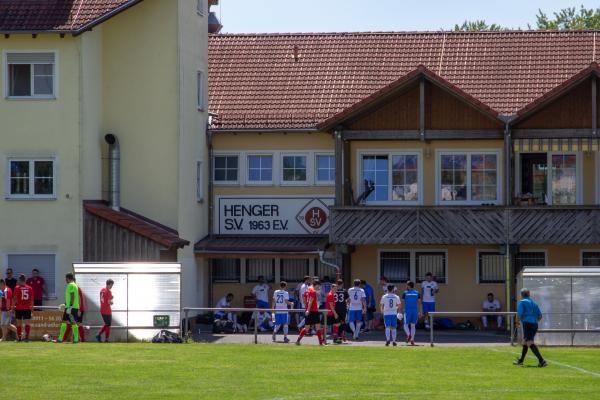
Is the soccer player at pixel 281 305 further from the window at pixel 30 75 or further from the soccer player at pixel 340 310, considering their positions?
the window at pixel 30 75

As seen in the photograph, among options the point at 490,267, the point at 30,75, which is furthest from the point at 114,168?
the point at 490,267

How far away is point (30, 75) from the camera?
4178cm

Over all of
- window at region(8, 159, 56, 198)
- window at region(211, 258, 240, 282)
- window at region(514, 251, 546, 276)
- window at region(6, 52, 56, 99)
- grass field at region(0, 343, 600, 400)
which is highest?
window at region(6, 52, 56, 99)

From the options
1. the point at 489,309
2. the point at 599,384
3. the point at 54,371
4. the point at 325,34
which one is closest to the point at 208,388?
the point at 54,371

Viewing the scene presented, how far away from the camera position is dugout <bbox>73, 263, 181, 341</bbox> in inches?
1457

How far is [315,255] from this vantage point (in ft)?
147

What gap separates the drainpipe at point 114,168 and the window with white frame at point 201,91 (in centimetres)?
382

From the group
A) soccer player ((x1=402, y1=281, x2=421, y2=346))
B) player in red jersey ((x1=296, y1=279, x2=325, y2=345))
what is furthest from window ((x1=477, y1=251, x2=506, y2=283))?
player in red jersey ((x1=296, y1=279, x2=325, y2=345))

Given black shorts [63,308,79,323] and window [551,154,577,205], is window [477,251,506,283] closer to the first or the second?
window [551,154,577,205]

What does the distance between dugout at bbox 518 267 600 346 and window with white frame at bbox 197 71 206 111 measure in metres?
13.5

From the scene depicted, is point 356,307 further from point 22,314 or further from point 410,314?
point 22,314

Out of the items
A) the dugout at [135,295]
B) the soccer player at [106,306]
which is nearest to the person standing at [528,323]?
the dugout at [135,295]

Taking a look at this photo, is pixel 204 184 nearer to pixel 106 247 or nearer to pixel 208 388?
pixel 106 247

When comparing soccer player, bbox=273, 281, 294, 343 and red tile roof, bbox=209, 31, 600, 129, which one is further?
red tile roof, bbox=209, 31, 600, 129
